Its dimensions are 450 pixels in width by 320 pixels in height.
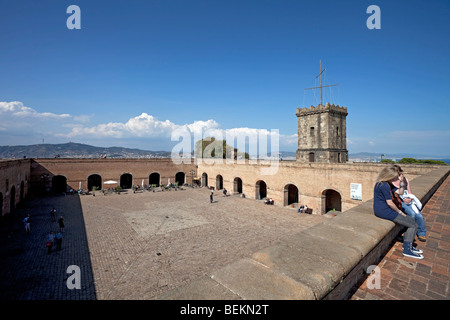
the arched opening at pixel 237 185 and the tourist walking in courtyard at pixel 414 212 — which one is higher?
the tourist walking in courtyard at pixel 414 212

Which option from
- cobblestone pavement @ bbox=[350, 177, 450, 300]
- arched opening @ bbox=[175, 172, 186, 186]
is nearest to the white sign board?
cobblestone pavement @ bbox=[350, 177, 450, 300]

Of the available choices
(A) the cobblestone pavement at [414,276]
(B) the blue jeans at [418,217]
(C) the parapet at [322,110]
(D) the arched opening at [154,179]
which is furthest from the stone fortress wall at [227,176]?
(A) the cobblestone pavement at [414,276]

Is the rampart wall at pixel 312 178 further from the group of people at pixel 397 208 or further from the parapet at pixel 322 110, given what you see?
the group of people at pixel 397 208

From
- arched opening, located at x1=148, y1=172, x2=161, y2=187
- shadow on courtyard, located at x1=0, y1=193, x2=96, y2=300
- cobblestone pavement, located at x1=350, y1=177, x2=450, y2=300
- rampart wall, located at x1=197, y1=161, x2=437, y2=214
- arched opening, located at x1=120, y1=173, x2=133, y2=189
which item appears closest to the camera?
cobblestone pavement, located at x1=350, y1=177, x2=450, y2=300

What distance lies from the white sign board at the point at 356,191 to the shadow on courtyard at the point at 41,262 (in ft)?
55.2

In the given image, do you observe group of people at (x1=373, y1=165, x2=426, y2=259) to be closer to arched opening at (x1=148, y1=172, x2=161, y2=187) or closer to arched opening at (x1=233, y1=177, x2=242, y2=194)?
arched opening at (x1=233, y1=177, x2=242, y2=194)

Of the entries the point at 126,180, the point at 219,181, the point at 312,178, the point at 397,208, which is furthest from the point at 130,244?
the point at 126,180

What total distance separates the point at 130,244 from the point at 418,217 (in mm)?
11888

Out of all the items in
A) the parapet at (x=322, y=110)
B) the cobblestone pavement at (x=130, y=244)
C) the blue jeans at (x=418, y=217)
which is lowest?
the cobblestone pavement at (x=130, y=244)

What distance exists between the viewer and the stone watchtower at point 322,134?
25188 millimetres

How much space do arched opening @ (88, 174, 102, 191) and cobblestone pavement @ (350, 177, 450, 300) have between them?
1278 inches

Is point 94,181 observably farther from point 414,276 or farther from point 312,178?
point 414,276

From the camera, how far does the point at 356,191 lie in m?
16.2

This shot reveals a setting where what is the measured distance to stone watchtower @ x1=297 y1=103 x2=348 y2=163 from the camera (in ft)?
82.6
